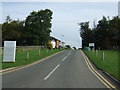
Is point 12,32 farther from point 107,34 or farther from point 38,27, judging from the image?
point 107,34

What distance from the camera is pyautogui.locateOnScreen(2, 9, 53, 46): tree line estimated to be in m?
80.6

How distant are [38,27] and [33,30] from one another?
2151mm

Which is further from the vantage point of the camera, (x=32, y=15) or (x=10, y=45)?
(x=32, y=15)

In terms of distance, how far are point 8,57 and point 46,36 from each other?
5722cm

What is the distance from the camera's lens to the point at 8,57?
24.1m

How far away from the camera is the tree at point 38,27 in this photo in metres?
80.3

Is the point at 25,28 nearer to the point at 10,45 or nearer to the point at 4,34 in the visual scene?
the point at 4,34

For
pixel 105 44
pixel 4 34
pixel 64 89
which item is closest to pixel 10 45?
pixel 64 89

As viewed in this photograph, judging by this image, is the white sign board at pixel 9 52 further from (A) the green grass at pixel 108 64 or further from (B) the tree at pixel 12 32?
(B) the tree at pixel 12 32

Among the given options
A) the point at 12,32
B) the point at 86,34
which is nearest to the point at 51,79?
the point at 12,32

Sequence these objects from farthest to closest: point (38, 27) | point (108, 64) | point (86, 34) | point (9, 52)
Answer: point (86, 34) < point (38, 27) < point (9, 52) < point (108, 64)

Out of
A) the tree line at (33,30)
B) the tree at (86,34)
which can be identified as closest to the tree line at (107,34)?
the tree at (86,34)

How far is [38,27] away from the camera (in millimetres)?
80688

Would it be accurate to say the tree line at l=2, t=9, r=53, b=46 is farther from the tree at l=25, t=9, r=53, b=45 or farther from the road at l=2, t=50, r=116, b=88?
the road at l=2, t=50, r=116, b=88
